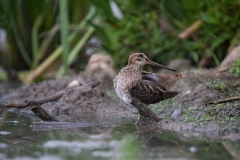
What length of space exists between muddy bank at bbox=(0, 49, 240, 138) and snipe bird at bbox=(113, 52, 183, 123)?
0.72 feet

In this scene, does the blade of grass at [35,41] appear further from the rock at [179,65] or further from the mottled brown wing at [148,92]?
the mottled brown wing at [148,92]

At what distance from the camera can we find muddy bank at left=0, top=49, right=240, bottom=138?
4867 mm

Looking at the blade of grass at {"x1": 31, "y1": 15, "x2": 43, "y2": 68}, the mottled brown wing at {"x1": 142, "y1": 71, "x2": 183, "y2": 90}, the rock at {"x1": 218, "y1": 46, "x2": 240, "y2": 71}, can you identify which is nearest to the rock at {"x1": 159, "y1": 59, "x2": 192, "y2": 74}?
the rock at {"x1": 218, "y1": 46, "x2": 240, "y2": 71}

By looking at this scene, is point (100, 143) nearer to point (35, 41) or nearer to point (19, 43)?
point (35, 41)

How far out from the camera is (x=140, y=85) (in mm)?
5555

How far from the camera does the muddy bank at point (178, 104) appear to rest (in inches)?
192

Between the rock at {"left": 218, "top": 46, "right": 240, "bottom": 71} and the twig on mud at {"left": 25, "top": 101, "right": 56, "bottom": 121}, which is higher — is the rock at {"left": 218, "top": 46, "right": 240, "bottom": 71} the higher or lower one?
the higher one

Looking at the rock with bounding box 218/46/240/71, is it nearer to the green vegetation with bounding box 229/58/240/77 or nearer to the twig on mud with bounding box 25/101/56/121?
the green vegetation with bounding box 229/58/240/77

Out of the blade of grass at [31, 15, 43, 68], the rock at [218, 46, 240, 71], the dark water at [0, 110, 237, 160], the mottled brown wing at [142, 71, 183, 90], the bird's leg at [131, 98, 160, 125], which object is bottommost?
the dark water at [0, 110, 237, 160]

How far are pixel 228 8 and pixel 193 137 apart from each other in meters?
3.65

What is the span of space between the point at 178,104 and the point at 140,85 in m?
0.57

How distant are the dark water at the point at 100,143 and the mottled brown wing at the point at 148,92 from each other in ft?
1.14

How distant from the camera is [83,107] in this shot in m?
6.02

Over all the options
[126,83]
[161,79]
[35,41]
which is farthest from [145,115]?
[35,41]
